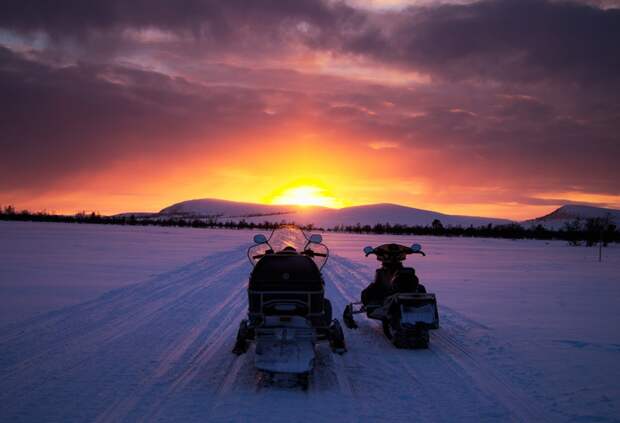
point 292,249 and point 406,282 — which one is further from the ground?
point 292,249

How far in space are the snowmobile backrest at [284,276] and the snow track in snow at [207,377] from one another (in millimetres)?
1084

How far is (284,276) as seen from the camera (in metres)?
7.05

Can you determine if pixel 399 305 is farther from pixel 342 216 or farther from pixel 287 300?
pixel 342 216

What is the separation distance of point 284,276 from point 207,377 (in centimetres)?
163

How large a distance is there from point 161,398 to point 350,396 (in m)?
2.04

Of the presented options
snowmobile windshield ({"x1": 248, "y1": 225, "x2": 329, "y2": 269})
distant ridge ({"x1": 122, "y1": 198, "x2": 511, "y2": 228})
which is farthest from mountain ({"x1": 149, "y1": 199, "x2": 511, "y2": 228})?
snowmobile windshield ({"x1": 248, "y1": 225, "x2": 329, "y2": 269})

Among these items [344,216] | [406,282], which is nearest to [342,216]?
[344,216]

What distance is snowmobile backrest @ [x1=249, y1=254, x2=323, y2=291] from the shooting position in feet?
23.0

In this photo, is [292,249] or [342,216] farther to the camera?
[342,216]

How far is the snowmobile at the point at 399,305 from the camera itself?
7934 millimetres

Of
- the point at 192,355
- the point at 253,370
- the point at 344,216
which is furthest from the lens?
the point at 344,216

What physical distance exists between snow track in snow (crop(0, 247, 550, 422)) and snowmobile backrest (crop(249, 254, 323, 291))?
1084 mm

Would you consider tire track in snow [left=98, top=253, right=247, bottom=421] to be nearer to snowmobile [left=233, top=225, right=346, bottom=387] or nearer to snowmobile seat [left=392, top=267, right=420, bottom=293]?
snowmobile [left=233, top=225, right=346, bottom=387]

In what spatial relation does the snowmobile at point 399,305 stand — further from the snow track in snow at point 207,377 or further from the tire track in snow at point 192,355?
the tire track in snow at point 192,355
